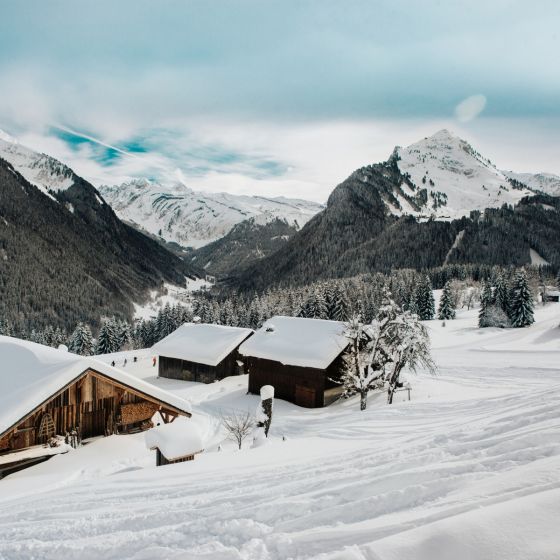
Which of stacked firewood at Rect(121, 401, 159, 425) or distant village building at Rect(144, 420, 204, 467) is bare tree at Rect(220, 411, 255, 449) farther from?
distant village building at Rect(144, 420, 204, 467)

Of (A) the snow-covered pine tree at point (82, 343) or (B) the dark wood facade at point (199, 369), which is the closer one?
(B) the dark wood facade at point (199, 369)

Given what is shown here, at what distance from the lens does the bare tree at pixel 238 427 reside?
18.2 m

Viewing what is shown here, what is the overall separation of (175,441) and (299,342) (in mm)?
19980

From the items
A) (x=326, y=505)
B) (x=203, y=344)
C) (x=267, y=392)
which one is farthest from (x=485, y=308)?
(x=326, y=505)

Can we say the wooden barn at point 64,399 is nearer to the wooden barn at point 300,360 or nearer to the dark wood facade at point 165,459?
the dark wood facade at point 165,459

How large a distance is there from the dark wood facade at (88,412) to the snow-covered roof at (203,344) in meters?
19.8

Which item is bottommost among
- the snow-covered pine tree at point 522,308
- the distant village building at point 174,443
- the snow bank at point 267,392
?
the distant village building at point 174,443

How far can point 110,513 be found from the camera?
673 cm

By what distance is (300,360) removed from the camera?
30.1 meters

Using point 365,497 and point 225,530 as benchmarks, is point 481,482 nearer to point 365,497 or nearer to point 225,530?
point 365,497

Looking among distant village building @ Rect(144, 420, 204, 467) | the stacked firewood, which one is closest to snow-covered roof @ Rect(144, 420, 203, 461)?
distant village building @ Rect(144, 420, 204, 467)

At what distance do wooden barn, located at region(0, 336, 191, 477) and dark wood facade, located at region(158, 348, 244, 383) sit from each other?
20.3 m

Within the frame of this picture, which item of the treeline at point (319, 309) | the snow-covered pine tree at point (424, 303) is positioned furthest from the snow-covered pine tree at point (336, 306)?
the snow-covered pine tree at point (424, 303)

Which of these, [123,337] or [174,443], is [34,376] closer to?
[174,443]
